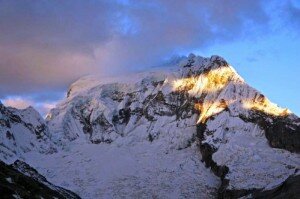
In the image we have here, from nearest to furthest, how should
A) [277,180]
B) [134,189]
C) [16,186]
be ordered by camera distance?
1. [16,186]
2. [277,180]
3. [134,189]

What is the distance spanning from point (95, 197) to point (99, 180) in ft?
38.6

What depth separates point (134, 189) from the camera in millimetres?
192125

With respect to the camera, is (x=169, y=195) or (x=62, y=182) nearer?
(x=169, y=195)

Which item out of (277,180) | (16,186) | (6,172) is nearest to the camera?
(16,186)

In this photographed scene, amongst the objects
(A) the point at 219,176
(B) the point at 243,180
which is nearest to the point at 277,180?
(B) the point at 243,180

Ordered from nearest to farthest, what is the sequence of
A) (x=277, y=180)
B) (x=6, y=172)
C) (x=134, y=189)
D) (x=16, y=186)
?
(x=16, y=186), (x=6, y=172), (x=277, y=180), (x=134, y=189)

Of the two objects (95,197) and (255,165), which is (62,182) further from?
(255,165)

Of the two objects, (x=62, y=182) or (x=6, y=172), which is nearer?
(x=6, y=172)

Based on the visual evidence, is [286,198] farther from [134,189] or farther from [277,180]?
[134,189]

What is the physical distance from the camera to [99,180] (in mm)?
Answer: 199500

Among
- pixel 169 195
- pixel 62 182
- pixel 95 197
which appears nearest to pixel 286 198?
pixel 169 195

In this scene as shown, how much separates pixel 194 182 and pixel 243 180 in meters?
16.5

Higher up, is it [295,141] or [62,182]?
[295,141]

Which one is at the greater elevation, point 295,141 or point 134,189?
point 295,141
